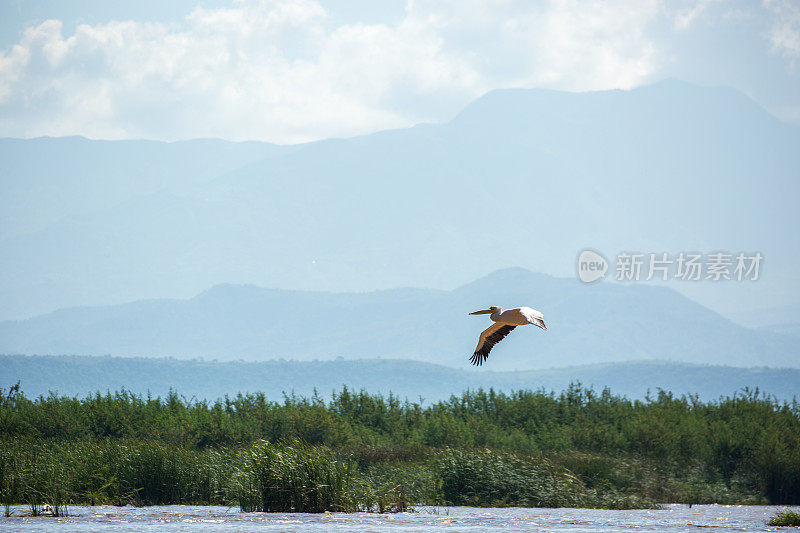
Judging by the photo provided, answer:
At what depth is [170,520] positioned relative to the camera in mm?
23234

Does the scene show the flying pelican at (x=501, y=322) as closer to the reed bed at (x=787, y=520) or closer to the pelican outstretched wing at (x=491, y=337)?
the pelican outstretched wing at (x=491, y=337)

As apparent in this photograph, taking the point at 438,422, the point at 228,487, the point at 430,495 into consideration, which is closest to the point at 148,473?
the point at 228,487

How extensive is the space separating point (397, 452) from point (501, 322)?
1655 cm

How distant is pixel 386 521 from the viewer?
2350cm

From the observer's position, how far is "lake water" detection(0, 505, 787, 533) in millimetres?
22016

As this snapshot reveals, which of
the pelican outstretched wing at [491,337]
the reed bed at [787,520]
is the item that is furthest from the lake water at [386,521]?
the pelican outstretched wing at [491,337]

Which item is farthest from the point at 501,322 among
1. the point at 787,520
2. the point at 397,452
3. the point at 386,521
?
the point at 397,452

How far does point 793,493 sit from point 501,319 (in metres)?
19.6

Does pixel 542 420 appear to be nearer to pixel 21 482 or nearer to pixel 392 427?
pixel 392 427

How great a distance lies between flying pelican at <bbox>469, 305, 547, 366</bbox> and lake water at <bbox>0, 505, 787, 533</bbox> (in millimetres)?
5953

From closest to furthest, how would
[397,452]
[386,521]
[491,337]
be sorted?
[491,337]
[386,521]
[397,452]

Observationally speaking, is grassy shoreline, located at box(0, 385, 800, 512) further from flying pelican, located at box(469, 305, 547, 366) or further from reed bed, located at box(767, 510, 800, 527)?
flying pelican, located at box(469, 305, 547, 366)

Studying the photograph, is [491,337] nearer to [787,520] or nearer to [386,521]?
[386,521]

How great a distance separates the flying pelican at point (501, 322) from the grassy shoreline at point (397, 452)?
24.9 ft
